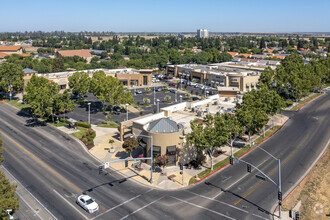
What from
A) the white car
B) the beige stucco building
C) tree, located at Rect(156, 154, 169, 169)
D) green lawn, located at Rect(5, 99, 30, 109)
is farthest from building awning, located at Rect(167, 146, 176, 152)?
green lawn, located at Rect(5, 99, 30, 109)

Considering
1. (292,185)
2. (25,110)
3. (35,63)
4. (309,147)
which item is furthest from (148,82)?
(292,185)

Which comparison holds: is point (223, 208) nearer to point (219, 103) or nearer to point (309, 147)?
point (309, 147)

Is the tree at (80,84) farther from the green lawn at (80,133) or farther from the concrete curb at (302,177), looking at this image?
the concrete curb at (302,177)

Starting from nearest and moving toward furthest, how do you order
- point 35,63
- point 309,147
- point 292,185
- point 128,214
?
point 128,214
point 292,185
point 309,147
point 35,63

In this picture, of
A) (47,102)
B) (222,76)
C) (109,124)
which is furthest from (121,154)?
(222,76)

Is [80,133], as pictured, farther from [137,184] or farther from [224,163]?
[224,163]

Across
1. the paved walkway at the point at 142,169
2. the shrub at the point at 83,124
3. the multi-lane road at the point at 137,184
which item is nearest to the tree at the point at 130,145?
the paved walkway at the point at 142,169
